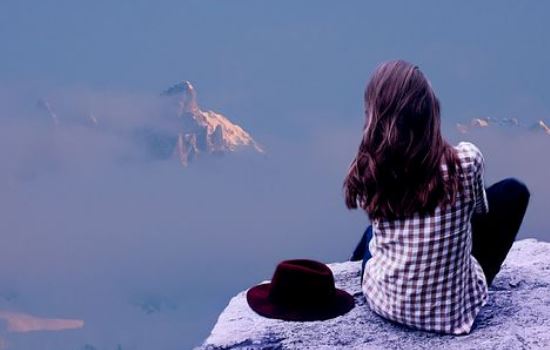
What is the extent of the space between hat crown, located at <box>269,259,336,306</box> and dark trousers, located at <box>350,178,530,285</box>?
68 cm

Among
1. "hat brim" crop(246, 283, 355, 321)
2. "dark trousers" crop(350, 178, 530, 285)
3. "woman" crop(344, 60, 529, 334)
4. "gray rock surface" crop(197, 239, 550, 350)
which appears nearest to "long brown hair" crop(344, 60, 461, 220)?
"woman" crop(344, 60, 529, 334)

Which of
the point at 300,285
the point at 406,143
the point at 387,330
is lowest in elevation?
the point at 387,330

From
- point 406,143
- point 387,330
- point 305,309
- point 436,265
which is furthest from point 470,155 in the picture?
point 305,309

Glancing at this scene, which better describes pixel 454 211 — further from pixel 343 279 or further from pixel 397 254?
pixel 343 279

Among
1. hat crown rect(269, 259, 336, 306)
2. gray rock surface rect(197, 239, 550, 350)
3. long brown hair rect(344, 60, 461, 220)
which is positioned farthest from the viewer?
hat crown rect(269, 259, 336, 306)

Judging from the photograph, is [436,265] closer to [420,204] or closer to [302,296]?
[420,204]

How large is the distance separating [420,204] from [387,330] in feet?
2.10

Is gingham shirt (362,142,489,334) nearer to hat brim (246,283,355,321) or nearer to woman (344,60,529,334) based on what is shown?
woman (344,60,529,334)

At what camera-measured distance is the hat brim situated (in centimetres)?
319

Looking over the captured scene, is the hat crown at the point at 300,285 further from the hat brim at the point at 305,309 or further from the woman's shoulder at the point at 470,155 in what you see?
the woman's shoulder at the point at 470,155

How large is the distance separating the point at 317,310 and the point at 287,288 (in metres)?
0.17

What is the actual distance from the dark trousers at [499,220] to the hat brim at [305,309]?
63cm

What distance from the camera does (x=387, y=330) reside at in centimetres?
302

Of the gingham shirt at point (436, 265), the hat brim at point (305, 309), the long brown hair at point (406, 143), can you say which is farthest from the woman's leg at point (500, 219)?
the hat brim at point (305, 309)
